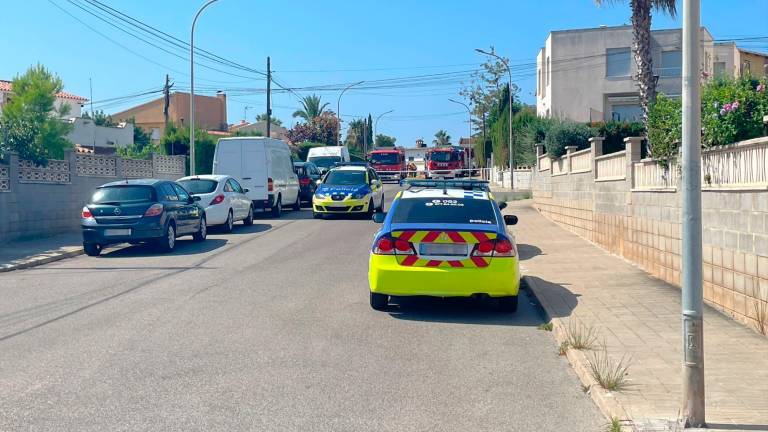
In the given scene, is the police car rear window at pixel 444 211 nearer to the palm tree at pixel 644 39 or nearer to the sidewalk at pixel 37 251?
the sidewalk at pixel 37 251

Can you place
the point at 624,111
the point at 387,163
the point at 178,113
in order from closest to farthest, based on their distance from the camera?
the point at 624,111 < the point at 387,163 < the point at 178,113

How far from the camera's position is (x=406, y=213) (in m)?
10.4

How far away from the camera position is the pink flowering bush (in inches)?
377

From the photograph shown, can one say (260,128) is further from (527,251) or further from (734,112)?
(734,112)

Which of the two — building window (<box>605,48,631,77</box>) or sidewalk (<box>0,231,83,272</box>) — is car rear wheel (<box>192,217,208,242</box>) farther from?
building window (<box>605,48,631,77</box>)

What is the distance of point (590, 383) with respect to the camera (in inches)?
262

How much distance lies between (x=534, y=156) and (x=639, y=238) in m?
17.6

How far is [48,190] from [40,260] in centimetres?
539

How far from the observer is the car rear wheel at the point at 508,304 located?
995cm

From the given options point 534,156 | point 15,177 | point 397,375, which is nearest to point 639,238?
point 397,375

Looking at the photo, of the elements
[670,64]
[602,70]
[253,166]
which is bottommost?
[253,166]

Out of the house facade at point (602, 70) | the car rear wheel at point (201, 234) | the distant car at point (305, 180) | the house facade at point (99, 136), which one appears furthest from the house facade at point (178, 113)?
the car rear wheel at point (201, 234)

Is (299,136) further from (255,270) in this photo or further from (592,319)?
(592,319)

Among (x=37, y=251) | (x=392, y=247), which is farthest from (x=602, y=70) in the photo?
(x=392, y=247)
